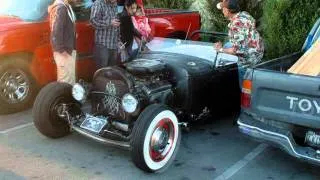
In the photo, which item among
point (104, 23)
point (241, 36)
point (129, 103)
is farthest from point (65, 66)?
point (241, 36)

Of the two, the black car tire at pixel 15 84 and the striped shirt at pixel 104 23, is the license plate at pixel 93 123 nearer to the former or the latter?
the striped shirt at pixel 104 23

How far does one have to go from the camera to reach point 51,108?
522 centimetres

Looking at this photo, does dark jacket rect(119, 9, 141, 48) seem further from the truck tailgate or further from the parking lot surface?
the truck tailgate

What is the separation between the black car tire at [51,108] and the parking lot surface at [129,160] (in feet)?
0.64

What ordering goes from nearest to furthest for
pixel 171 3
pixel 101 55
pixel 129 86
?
1. pixel 129 86
2. pixel 101 55
3. pixel 171 3

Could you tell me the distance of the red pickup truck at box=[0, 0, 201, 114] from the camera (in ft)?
20.9

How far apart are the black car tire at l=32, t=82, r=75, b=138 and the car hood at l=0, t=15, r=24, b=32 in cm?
149

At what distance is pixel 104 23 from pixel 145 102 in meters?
1.87

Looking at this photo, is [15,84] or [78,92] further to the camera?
[15,84]

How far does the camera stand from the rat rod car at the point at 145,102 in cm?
462

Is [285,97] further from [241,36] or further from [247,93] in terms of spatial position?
[241,36]

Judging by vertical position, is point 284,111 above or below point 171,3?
below

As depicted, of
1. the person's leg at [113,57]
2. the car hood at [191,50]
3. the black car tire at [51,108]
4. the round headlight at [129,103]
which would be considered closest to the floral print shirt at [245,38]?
the car hood at [191,50]

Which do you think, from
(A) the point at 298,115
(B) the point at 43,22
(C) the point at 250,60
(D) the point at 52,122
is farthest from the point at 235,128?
(B) the point at 43,22
